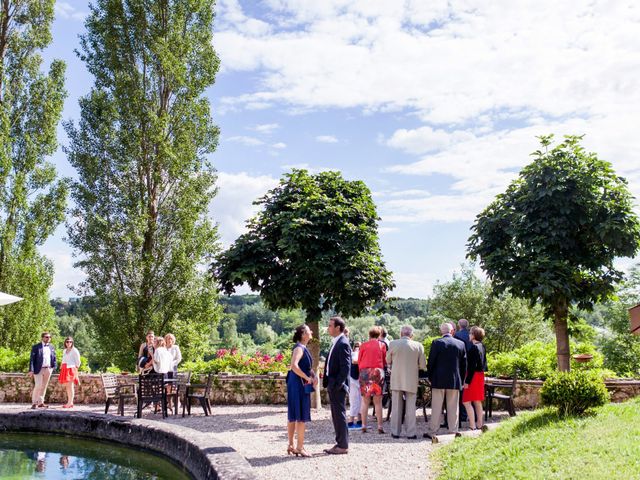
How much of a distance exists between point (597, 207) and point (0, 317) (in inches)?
755

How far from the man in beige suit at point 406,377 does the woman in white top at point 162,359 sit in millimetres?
5127

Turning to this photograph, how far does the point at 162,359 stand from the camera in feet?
41.2

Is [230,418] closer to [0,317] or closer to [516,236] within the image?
[516,236]

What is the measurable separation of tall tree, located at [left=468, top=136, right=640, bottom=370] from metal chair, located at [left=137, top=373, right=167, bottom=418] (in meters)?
7.33

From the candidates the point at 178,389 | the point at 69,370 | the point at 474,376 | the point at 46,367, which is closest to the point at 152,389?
the point at 178,389

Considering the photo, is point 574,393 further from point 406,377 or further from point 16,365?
point 16,365

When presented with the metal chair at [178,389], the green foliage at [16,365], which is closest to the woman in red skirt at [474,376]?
the metal chair at [178,389]

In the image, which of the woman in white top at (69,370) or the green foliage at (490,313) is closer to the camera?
the woman in white top at (69,370)

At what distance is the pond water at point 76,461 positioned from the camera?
860cm

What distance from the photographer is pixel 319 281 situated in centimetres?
1252

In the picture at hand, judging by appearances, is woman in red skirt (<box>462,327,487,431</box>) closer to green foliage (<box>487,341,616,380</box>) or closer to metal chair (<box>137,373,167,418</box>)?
green foliage (<box>487,341,616,380</box>)

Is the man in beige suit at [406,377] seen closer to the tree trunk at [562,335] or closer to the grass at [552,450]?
the grass at [552,450]

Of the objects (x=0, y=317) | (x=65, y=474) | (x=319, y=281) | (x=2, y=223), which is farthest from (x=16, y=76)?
(x=65, y=474)

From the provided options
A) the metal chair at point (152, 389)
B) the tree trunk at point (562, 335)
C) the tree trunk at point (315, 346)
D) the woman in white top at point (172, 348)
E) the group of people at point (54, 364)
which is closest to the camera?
the metal chair at point (152, 389)
